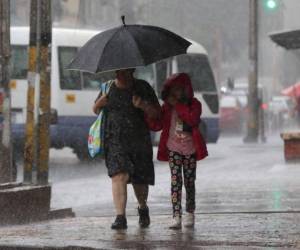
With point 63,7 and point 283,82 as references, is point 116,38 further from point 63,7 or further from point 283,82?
point 283,82

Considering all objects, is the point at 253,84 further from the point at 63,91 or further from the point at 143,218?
the point at 143,218

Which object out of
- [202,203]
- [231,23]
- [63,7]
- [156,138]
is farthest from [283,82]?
[202,203]

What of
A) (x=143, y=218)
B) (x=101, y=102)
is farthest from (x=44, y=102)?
(x=143, y=218)

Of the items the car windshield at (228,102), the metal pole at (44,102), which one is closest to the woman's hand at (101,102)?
the metal pole at (44,102)

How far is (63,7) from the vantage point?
159ft

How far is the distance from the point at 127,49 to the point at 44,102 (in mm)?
2780

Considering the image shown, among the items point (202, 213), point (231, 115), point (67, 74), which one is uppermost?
point (67, 74)

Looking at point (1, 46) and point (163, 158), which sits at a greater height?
point (1, 46)

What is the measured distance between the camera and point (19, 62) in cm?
2202

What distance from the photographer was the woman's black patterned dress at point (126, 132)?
940 centimetres

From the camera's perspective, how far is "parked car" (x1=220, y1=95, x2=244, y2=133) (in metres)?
43.5

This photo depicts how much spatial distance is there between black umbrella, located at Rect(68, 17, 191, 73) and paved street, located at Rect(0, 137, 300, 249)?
1.46 metres

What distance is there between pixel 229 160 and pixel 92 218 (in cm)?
1155

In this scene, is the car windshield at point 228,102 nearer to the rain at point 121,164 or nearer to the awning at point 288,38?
the rain at point 121,164
